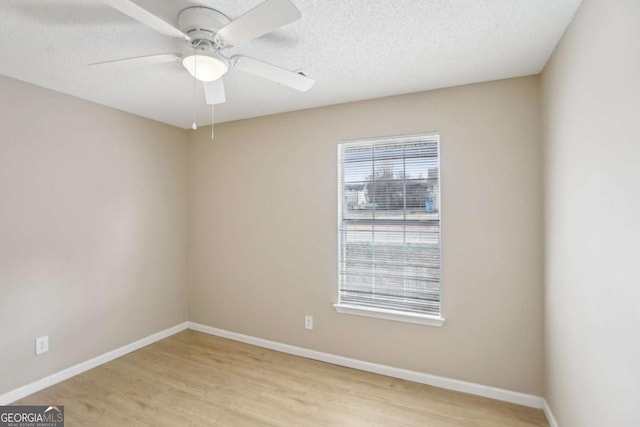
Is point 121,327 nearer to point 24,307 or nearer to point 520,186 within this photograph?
point 24,307

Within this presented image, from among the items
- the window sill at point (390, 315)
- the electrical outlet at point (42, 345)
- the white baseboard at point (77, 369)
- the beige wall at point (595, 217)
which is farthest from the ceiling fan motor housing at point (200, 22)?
the white baseboard at point (77, 369)

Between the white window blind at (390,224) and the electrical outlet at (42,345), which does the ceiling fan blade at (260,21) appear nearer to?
the white window blind at (390,224)

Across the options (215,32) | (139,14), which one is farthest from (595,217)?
(139,14)

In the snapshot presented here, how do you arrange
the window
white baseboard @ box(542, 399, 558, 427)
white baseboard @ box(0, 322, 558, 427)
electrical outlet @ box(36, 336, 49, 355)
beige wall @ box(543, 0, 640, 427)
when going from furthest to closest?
the window
electrical outlet @ box(36, 336, 49, 355)
white baseboard @ box(0, 322, 558, 427)
white baseboard @ box(542, 399, 558, 427)
beige wall @ box(543, 0, 640, 427)

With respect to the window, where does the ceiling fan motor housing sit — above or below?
above

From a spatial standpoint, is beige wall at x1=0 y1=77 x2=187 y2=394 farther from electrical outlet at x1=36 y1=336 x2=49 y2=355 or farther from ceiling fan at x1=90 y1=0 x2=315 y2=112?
ceiling fan at x1=90 y1=0 x2=315 y2=112

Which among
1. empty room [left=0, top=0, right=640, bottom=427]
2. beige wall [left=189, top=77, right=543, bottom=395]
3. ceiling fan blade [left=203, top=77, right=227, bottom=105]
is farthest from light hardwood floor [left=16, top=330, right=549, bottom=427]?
ceiling fan blade [left=203, top=77, right=227, bottom=105]

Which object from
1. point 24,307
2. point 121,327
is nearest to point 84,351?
point 121,327

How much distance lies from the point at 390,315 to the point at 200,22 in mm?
2456

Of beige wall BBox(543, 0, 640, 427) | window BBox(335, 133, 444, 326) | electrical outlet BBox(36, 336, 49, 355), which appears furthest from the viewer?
window BBox(335, 133, 444, 326)

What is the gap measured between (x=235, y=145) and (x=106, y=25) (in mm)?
1831

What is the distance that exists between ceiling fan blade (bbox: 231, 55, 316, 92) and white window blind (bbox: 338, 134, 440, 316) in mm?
1093

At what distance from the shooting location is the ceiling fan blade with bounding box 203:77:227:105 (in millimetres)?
1986

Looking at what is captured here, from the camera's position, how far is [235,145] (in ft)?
11.3
